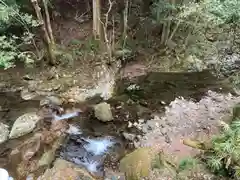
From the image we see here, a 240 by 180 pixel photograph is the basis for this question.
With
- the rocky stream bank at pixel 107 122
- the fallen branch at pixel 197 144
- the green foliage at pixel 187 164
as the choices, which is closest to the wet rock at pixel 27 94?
the rocky stream bank at pixel 107 122

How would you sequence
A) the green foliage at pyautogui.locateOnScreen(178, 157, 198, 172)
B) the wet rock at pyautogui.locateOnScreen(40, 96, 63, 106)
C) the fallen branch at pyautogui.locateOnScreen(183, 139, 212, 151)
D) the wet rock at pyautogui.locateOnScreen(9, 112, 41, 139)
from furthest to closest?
1. the wet rock at pyautogui.locateOnScreen(40, 96, 63, 106)
2. the wet rock at pyautogui.locateOnScreen(9, 112, 41, 139)
3. the fallen branch at pyautogui.locateOnScreen(183, 139, 212, 151)
4. the green foliage at pyautogui.locateOnScreen(178, 157, 198, 172)

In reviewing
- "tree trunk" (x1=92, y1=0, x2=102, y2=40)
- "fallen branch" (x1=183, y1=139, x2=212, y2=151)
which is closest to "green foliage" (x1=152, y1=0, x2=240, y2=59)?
"tree trunk" (x1=92, y1=0, x2=102, y2=40)

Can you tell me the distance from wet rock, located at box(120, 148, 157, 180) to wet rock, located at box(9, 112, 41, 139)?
125 inches

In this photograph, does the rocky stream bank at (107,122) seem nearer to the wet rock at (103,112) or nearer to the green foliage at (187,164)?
the wet rock at (103,112)

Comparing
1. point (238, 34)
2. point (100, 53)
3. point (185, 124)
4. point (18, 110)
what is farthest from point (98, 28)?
point (238, 34)

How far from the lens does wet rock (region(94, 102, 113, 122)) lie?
27.2 feet

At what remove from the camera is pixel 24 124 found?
25.9 ft

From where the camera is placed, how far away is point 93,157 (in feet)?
23.2

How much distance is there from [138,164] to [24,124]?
3.97 m

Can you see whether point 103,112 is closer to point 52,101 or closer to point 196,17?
point 52,101

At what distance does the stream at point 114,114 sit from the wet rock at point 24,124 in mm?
208

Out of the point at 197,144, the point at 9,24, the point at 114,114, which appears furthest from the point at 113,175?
the point at 9,24

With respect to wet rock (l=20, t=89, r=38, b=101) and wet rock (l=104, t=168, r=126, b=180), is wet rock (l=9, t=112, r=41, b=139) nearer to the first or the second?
wet rock (l=20, t=89, r=38, b=101)

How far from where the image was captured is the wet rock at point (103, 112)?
8281mm
